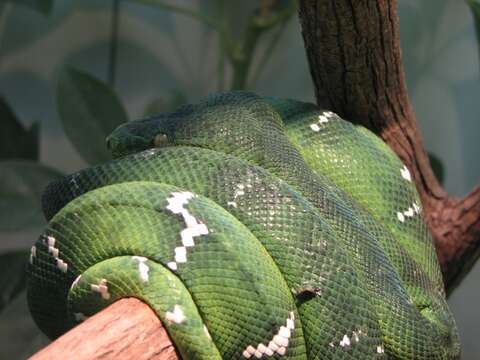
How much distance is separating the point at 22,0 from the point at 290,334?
86.9 inches

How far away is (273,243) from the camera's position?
1161 mm

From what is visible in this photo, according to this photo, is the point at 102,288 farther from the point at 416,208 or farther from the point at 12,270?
the point at 12,270

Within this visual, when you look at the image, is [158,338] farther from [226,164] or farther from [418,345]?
[418,345]

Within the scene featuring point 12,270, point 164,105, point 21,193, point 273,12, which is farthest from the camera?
point 273,12

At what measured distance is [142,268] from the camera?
1063 mm

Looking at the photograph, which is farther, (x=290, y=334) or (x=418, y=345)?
(x=418, y=345)

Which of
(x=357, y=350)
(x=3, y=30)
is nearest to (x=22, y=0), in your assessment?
(x=3, y=30)

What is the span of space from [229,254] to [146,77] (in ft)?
8.13

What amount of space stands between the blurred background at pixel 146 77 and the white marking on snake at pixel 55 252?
1328 millimetres

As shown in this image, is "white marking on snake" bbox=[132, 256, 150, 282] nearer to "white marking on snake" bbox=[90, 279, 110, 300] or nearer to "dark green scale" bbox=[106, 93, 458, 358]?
"white marking on snake" bbox=[90, 279, 110, 300]

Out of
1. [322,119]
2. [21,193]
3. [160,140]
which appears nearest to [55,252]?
[160,140]

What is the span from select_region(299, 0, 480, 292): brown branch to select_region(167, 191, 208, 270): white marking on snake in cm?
68

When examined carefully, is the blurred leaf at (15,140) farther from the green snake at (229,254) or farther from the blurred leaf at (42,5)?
the green snake at (229,254)

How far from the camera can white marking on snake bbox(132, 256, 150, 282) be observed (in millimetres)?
1053
